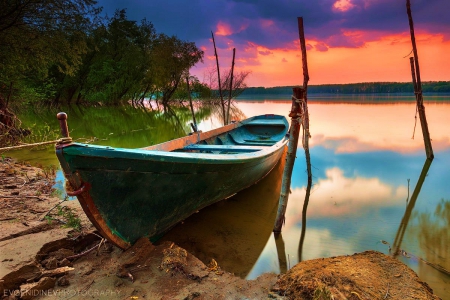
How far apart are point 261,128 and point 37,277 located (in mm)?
7830

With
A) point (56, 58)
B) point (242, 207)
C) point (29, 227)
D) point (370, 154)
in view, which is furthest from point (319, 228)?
point (56, 58)

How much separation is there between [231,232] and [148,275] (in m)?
1.69

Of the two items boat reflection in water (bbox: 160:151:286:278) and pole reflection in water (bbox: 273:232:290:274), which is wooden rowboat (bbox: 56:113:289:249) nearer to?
boat reflection in water (bbox: 160:151:286:278)

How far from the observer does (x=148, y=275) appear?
8.84ft

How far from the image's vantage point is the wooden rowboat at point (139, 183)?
2398mm

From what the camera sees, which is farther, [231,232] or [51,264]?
[231,232]

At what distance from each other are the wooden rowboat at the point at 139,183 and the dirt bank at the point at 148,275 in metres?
0.35

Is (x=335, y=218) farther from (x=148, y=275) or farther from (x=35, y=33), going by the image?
(x=35, y=33)

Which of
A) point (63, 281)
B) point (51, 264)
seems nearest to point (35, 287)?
point (63, 281)

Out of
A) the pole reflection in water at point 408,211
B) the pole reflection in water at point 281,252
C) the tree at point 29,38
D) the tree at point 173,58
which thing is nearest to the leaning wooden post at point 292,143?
the pole reflection in water at point 281,252

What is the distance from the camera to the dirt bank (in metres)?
2.39

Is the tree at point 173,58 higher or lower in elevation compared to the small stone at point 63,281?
higher

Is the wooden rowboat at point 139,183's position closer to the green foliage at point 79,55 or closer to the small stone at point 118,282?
the small stone at point 118,282

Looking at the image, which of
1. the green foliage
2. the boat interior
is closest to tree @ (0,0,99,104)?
the green foliage
